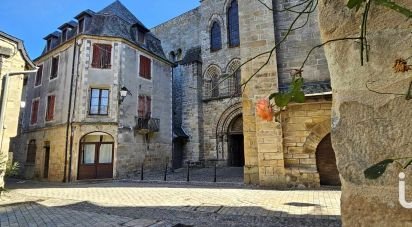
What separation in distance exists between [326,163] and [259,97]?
2.98 meters

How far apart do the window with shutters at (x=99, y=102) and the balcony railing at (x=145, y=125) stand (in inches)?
77.5

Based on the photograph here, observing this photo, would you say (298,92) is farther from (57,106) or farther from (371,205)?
(57,106)

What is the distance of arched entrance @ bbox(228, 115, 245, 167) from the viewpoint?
1839 centimetres

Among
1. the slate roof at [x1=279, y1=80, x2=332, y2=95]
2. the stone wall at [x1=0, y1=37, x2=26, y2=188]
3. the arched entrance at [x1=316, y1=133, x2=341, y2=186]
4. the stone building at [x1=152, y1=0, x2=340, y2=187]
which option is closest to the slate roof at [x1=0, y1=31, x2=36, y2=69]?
the stone wall at [x1=0, y1=37, x2=26, y2=188]

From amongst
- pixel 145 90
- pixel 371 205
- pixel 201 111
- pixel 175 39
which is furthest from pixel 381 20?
pixel 175 39

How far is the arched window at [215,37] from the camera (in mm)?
20248

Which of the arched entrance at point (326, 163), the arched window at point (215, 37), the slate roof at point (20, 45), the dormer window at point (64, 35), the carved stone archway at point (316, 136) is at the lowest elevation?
the arched entrance at point (326, 163)

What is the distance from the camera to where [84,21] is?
1574 cm

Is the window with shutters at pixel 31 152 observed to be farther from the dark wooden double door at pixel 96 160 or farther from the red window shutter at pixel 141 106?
the red window shutter at pixel 141 106

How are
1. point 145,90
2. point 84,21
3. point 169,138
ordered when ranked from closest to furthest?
point 84,21 → point 145,90 → point 169,138

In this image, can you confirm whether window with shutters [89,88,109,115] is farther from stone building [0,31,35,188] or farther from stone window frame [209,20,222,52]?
stone window frame [209,20,222,52]

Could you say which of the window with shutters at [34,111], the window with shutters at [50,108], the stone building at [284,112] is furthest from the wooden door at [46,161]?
the stone building at [284,112]

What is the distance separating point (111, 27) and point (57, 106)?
5523mm

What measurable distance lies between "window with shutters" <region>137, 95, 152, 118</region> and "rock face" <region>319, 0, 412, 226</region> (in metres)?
15.7
